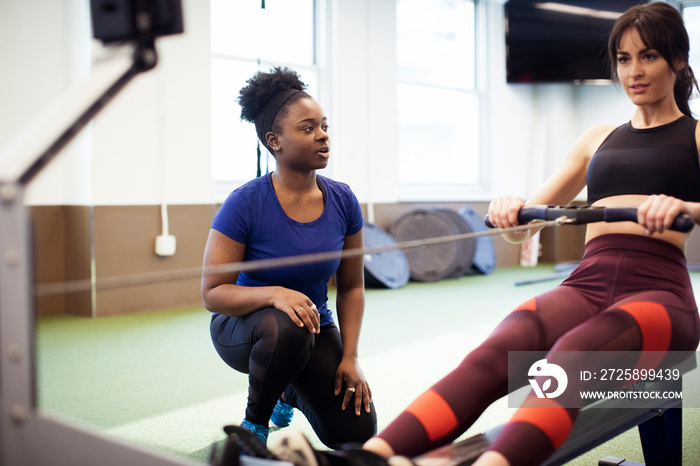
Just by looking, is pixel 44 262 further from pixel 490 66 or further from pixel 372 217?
pixel 490 66

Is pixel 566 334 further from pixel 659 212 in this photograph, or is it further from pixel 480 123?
pixel 480 123

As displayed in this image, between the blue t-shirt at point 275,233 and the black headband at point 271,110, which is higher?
the black headband at point 271,110

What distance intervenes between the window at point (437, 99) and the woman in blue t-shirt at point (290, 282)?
4.12m

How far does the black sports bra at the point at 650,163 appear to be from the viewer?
1.44 metres

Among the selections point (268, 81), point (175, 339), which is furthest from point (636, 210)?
point (175, 339)

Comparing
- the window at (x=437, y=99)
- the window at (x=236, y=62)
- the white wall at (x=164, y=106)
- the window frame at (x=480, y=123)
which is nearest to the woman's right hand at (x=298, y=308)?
the white wall at (x=164, y=106)

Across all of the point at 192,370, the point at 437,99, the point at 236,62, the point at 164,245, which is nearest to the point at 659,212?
the point at 192,370

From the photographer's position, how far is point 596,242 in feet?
4.91

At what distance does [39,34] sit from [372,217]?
2.78 metres

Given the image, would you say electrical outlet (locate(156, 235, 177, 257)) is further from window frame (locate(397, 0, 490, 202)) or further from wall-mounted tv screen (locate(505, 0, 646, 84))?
wall-mounted tv screen (locate(505, 0, 646, 84))

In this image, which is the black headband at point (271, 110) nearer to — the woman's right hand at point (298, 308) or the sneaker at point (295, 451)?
the woman's right hand at point (298, 308)

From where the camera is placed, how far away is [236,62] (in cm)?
462

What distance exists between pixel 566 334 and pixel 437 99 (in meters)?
5.20

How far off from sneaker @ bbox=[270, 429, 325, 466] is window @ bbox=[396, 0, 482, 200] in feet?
15.9
